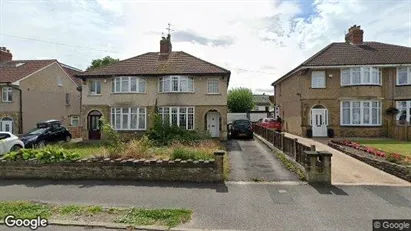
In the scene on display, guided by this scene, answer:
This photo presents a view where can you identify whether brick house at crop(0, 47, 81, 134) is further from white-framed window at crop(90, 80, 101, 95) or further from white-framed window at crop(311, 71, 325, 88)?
white-framed window at crop(311, 71, 325, 88)

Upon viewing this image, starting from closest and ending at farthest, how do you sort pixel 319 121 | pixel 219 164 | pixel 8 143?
pixel 219 164 → pixel 8 143 → pixel 319 121

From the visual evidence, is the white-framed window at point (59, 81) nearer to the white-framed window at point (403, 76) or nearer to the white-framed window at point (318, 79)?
the white-framed window at point (318, 79)

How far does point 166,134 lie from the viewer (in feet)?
59.4

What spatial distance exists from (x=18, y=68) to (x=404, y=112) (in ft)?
113

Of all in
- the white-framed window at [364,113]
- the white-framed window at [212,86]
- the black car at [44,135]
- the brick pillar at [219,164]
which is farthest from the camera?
the white-framed window at [364,113]

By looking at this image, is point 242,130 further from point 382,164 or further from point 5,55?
point 5,55

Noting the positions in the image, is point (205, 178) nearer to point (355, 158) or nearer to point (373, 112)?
point (355, 158)

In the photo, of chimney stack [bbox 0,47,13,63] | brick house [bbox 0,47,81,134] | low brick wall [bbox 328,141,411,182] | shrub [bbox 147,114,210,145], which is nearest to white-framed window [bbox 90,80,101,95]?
shrub [bbox 147,114,210,145]

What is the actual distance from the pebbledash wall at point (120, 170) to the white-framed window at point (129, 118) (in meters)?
12.3

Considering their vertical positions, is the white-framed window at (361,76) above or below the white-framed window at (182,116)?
above

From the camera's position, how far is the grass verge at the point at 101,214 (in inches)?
205

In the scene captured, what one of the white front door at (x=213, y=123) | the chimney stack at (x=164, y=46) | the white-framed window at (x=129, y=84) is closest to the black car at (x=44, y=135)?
the white-framed window at (x=129, y=84)

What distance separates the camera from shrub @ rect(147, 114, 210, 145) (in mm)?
17312

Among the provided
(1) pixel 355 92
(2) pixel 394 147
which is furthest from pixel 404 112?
(2) pixel 394 147
